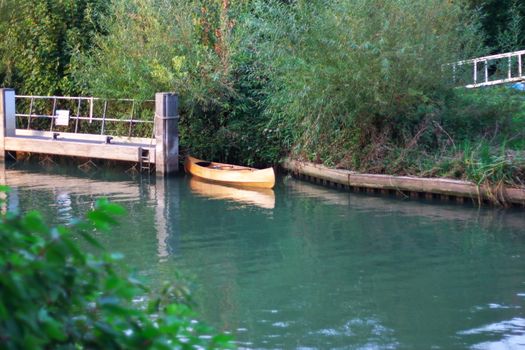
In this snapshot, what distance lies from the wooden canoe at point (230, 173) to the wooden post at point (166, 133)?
486 mm

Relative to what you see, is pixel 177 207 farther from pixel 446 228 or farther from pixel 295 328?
pixel 295 328

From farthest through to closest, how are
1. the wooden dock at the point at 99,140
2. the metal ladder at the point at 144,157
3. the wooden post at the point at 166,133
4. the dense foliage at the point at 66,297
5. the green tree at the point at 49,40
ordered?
the green tree at the point at 49,40 < the metal ladder at the point at 144,157 < the wooden dock at the point at 99,140 < the wooden post at the point at 166,133 < the dense foliage at the point at 66,297

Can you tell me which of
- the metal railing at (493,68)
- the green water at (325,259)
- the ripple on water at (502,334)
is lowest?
the ripple on water at (502,334)

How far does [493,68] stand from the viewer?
27.1 meters

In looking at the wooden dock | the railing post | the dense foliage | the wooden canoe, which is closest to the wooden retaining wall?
the wooden canoe

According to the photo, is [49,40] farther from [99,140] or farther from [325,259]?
[325,259]

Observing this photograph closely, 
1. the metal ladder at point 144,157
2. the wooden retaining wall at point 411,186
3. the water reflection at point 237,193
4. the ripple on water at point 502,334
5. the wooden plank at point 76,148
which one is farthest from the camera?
the wooden plank at point 76,148

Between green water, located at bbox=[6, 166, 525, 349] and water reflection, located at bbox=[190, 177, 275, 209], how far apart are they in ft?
0.25

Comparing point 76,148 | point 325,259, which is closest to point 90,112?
point 76,148

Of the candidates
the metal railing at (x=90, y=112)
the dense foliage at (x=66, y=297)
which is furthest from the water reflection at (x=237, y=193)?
the dense foliage at (x=66, y=297)

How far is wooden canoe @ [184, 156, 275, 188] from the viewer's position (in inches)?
714

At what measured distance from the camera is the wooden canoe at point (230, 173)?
18125 mm

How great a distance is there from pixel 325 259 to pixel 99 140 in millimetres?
11039

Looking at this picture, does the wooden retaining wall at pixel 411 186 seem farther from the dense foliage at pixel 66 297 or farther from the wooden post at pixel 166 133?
the dense foliage at pixel 66 297
